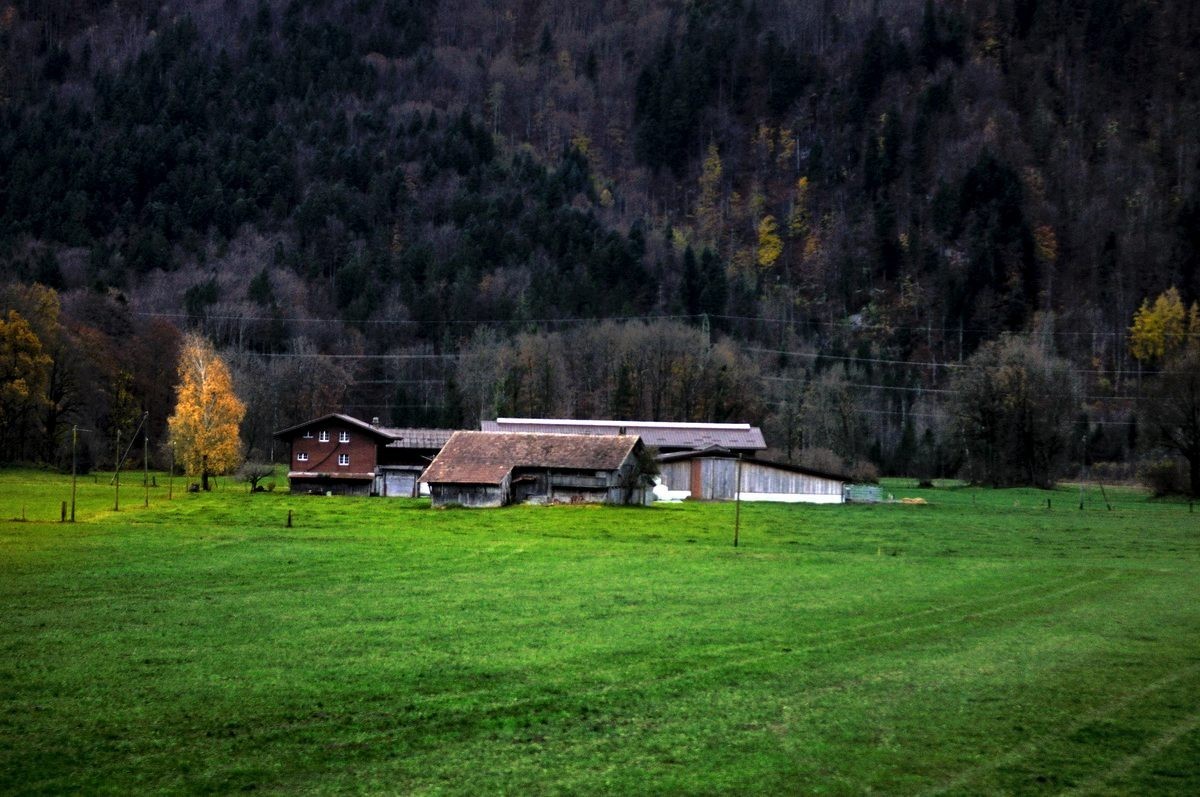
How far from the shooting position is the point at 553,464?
244ft

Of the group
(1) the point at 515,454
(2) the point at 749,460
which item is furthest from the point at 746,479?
(1) the point at 515,454

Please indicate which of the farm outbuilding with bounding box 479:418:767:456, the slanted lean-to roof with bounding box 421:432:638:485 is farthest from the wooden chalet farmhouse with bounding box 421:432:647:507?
the farm outbuilding with bounding box 479:418:767:456

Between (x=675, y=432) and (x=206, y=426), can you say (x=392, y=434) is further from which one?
(x=675, y=432)

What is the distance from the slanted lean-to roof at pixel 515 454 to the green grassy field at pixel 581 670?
24222 mm

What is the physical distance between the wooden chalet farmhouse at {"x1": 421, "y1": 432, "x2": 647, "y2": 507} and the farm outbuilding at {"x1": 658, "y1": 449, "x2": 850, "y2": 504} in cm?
840

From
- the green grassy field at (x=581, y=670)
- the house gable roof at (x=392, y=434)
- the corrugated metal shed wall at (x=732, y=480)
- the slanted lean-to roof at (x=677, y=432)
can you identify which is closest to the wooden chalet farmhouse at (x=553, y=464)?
the house gable roof at (x=392, y=434)

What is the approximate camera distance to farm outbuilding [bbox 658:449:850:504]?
277ft

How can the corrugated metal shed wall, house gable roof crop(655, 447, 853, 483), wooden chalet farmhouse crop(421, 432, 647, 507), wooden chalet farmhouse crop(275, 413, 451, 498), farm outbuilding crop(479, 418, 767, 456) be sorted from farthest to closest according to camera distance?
farm outbuilding crop(479, 418, 767, 456) < the corrugated metal shed wall < house gable roof crop(655, 447, 853, 483) < wooden chalet farmhouse crop(275, 413, 451, 498) < wooden chalet farmhouse crop(421, 432, 647, 507)

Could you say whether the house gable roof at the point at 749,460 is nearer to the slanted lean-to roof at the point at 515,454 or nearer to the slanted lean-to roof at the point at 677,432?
the slanted lean-to roof at the point at 515,454

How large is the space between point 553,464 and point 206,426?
81.5ft

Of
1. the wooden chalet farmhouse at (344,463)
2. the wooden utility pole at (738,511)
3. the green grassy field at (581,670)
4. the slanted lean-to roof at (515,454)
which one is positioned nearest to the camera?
the green grassy field at (581,670)

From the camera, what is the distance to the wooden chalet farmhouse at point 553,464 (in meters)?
73.5

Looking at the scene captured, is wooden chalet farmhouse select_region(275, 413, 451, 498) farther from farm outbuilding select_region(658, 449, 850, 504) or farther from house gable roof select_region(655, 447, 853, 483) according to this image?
farm outbuilding select_region(658, 449, 850, 504)

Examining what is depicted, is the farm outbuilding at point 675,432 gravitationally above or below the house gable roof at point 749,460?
above
